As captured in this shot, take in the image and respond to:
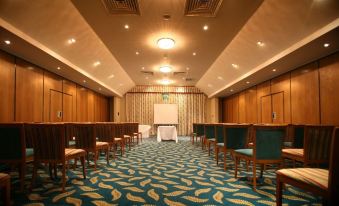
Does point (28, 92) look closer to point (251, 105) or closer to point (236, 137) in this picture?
point (236, 137)

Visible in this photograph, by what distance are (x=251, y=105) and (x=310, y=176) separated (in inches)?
364

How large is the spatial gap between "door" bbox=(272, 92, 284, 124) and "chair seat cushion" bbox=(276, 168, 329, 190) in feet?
21.6

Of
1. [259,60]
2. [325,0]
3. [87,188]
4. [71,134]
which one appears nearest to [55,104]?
[71,134]

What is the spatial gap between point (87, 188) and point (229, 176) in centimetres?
213

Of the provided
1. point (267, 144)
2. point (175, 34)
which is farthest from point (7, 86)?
point (267, 144)

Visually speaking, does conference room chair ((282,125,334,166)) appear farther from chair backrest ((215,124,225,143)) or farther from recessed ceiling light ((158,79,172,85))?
recessed ceiling light ((158,79,172,85))

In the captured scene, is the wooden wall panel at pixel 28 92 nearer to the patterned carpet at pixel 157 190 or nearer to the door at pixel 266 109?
the patterned carpet at pixel 157 190

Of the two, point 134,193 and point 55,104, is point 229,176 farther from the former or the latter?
point 55,104

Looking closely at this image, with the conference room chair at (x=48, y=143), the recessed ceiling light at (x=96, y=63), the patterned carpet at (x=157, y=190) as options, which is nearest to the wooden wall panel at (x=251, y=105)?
the patterned carpet at (x=157, y=190)

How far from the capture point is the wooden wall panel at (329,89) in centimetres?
523

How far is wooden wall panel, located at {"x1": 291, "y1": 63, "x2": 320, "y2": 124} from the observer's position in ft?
19.6

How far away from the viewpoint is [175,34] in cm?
616

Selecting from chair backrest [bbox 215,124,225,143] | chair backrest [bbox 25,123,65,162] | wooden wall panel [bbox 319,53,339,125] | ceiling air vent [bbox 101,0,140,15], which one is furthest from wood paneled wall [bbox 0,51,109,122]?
wooden wall panel [bbox 319,53,339,125]

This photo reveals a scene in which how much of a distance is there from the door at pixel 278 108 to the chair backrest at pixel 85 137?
6773mm
